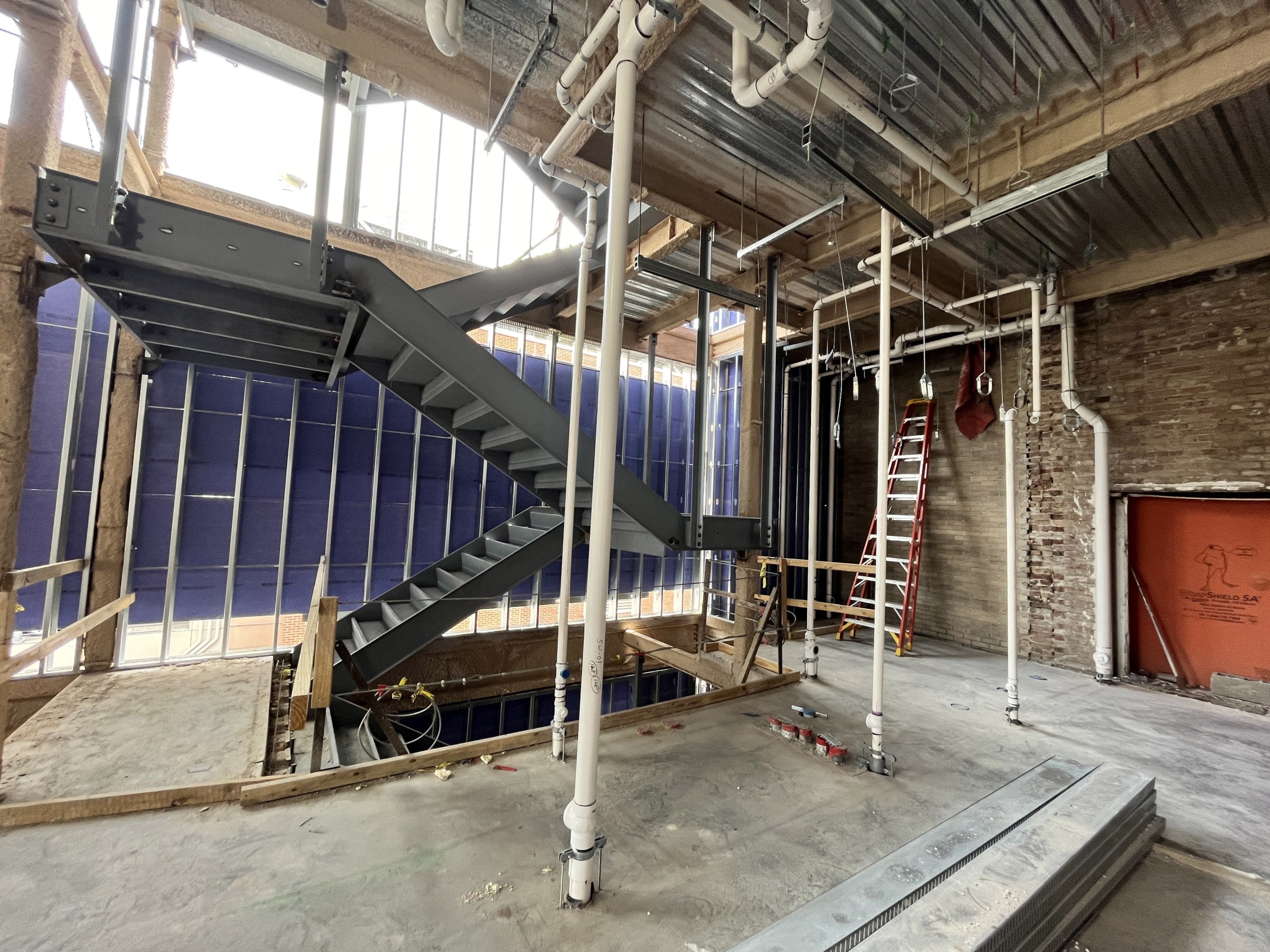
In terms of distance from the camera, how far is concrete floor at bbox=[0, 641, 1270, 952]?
1854mm

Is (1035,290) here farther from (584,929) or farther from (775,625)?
(584,929)

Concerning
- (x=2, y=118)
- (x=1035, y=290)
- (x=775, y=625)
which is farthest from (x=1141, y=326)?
(x=2, y=118)

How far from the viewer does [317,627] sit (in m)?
2.72

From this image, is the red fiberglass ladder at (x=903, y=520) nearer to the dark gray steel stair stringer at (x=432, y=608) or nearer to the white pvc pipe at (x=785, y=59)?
the dark gray steel stair stringer at (x=432, y=608)

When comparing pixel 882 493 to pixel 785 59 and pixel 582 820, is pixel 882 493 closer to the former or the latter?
pixel 785 59

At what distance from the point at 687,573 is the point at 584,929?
6514 millimetres

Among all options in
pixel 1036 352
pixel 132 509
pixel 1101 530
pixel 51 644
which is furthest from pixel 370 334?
pixel 1101 530

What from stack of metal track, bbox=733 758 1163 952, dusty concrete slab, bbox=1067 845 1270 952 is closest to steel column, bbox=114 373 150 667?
stack of metal track, bbox=733 758 1163 952

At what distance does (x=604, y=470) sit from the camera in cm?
196

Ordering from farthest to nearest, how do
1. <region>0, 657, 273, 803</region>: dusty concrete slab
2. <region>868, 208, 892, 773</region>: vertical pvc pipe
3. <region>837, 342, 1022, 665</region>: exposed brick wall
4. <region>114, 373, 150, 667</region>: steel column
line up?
<region>837, 342, 1022, 665</region>: exposed brick wall → <region>114, 373, 150, 667</region>: steel column → <region>868, 208, 892, 773</region>: vertical pvc pipe → <region>0, 657, 273, 803</region>: dusty concrete slab

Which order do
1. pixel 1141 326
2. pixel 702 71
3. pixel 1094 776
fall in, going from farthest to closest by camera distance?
pixel 1141 326
pixel 702 71
pixel 1094 776

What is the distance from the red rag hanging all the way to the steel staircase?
4568 millimetres

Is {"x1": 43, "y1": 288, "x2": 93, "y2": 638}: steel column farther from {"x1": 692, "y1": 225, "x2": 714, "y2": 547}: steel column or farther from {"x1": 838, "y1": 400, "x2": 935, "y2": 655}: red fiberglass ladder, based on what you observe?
{"x1": 838, "y1": 400, "x2": 935, "y2": 655}: red fiberglass ladder

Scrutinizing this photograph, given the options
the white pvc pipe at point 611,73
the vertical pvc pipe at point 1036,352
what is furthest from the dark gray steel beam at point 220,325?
the vertical pvc pipe at point 1036,352
